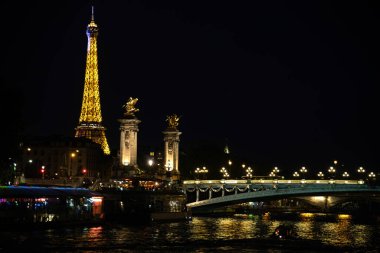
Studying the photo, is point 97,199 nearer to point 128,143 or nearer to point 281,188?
point 281,188

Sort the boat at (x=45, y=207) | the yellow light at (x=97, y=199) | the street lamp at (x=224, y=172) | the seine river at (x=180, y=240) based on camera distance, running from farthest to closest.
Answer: the street lamp at (x=224, y=172)
the yellow light at (x=97, y=199)
the boat at (x=45, y=207)
the seine river at (x=180, y=240)

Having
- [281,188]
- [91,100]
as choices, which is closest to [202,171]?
[91,100]

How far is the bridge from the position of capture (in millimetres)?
96000

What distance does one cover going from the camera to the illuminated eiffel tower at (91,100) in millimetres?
153000

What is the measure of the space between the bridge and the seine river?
619 inches

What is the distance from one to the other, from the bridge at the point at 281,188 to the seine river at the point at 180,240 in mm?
15728

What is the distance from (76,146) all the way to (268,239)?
8333cm

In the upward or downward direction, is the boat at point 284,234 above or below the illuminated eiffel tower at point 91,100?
below

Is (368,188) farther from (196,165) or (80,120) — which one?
(80,120)

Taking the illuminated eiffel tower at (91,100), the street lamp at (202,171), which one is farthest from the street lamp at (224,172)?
the illuminated eiffel tower at (91,100)

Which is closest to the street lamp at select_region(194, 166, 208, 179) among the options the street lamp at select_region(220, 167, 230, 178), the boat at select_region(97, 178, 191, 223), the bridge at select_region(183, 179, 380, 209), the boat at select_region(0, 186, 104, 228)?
the street lamp at select_region(220, 167, 230, 178)

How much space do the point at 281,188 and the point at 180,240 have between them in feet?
134

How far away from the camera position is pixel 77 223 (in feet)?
237

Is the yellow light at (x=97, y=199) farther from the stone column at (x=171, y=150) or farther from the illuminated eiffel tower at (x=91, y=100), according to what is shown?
the illuminated eiffel tower at (x=91, y=100)
